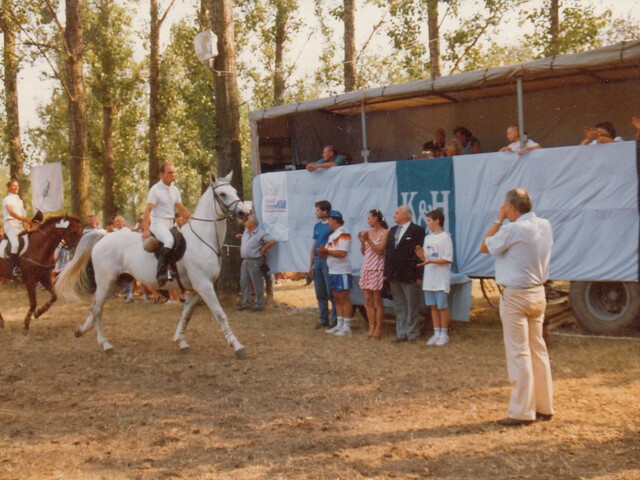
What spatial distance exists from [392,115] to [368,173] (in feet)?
12.9

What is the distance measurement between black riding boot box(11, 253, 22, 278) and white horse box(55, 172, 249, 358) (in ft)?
9.57

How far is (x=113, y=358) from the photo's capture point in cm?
1001

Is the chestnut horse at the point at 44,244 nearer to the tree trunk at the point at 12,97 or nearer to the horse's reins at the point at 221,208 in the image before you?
the horse's reins at the point at 221,208

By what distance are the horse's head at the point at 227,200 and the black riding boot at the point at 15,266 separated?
520 cm

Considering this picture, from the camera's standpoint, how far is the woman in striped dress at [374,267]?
1105 cm

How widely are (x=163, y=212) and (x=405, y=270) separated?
3567 mm

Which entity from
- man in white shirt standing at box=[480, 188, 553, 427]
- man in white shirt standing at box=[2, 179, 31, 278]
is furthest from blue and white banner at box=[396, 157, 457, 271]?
man in white shirt standing at box=[2, 179, 31, 278]

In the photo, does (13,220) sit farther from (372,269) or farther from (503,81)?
(503,81)

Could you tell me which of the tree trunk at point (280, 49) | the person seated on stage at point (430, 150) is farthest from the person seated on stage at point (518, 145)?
the tree trunk at point (280, 49)

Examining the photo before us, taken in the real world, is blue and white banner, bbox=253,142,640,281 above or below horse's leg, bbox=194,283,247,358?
above

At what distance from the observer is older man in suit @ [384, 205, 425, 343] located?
417 inches

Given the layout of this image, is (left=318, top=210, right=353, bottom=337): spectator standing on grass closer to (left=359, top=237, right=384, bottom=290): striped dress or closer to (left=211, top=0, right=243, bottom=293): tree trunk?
(left=359, top=237, right=384, bottom=290): striped dress

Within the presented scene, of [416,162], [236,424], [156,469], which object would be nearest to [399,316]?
[416,162]

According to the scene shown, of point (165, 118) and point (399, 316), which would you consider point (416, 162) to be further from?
point (165, 118)
